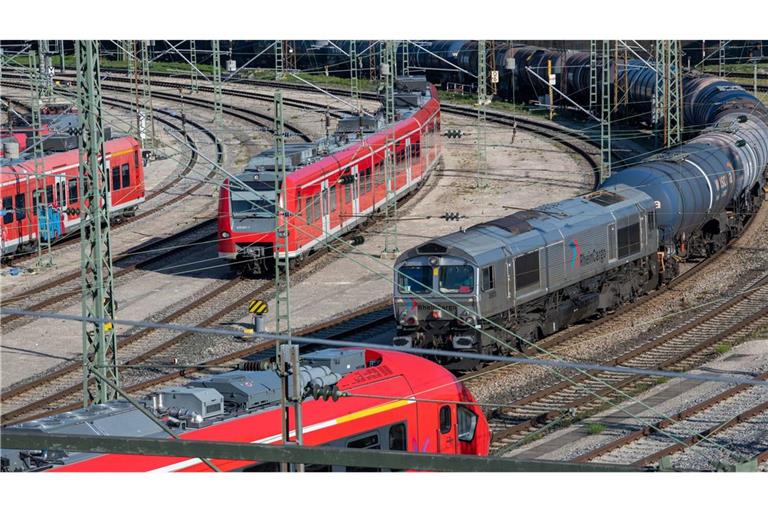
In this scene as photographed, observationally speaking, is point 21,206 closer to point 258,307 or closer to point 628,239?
point 258,307

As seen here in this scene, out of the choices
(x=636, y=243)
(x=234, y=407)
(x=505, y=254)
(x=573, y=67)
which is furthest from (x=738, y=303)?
(x=573, y=67)

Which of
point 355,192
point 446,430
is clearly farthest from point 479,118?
point 446,430

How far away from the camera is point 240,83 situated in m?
80.2

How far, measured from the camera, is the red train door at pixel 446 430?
17.8 meters

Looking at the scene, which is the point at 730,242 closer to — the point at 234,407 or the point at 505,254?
the point at 505,254

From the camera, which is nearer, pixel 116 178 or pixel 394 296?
pixel 394 296

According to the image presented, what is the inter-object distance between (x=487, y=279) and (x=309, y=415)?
38.2 feet

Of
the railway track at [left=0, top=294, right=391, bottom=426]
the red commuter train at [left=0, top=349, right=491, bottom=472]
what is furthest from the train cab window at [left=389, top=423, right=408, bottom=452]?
the railway track at [left=0, top=294, right=391, bottom=426]

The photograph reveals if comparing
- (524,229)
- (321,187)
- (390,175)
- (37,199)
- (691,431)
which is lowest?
(691,431)

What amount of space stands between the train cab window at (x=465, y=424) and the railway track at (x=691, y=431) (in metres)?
2.96

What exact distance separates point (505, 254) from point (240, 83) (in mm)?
55272

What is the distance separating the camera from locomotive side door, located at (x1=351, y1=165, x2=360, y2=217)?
3997cm

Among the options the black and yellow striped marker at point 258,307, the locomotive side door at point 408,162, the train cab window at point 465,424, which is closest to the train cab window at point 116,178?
the locomotive side door at point 408,162

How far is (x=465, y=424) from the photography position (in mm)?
18562
